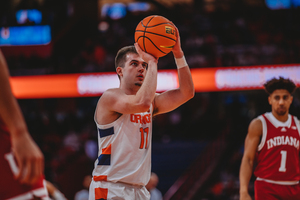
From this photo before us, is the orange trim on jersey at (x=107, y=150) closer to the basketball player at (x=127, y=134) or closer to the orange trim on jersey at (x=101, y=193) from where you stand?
the basketball player at (x=127, y=134)

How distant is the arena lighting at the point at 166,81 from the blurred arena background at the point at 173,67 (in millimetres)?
70

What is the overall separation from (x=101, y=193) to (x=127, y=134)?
22.2 inches

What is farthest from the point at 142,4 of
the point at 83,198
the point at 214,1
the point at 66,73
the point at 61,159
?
the point at 83,198

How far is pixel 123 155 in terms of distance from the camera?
3.31 metres

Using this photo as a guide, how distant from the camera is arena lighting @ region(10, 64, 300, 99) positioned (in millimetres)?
11906

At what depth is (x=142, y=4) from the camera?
834 inches

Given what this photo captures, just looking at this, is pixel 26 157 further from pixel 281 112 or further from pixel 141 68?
pixel 281 112

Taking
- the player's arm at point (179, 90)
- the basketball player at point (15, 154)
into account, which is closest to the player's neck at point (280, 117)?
the player's arm at point (179, 90)

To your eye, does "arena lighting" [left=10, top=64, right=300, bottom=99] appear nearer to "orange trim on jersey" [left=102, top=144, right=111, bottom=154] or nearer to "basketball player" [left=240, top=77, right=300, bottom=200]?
"basketball player" [left=240, top=77, right=300, bottom=200]

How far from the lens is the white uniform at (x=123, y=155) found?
10.7ft

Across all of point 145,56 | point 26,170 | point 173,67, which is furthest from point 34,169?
point 173,67

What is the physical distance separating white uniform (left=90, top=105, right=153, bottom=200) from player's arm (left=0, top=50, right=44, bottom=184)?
5.61 ft

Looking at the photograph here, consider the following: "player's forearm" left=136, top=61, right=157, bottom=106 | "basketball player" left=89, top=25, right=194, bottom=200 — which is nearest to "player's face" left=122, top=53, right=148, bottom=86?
"basketball player" left=89, top=25, right=194, bottom=200

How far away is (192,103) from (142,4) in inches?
284
